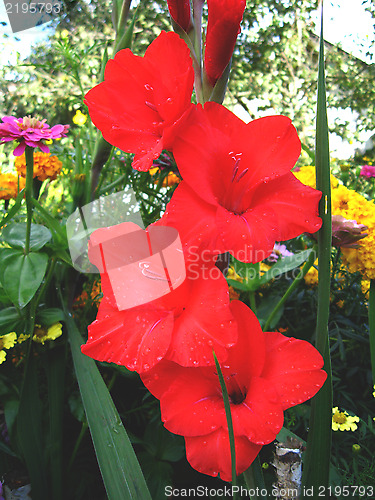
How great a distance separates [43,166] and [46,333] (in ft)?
1.23

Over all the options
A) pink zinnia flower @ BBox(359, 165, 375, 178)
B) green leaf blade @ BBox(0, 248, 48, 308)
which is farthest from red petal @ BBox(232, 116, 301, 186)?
pink zinnia flower @ BBox(359, 165, 375, 178)

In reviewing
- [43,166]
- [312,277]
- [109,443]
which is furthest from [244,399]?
[43,166]

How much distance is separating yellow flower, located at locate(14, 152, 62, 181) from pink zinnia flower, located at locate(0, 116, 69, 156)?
0.11 meters

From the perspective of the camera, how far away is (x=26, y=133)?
0.70 meters

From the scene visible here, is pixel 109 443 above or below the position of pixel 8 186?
below

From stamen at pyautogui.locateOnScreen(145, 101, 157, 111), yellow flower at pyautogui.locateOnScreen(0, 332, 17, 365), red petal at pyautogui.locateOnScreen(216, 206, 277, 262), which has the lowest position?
yellow flower at pyautogui.locateOnScreen(0, 332, 17, 365)

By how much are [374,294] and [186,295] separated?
0.37 m

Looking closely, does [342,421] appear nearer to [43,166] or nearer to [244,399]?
[244,399]

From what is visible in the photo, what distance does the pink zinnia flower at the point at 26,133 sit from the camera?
69 centimetres

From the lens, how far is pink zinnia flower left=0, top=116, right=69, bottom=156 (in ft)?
2.27

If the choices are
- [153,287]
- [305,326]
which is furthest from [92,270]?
[305,326]

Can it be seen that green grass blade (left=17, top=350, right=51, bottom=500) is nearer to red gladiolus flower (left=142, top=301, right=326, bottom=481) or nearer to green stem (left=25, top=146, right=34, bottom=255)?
green stem (left=25, top=146, right=34, bottom=255)

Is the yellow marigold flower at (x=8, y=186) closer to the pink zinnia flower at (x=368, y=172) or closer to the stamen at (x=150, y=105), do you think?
the stamen at (x=150, y=105)

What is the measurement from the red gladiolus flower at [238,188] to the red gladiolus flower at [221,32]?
5cm
